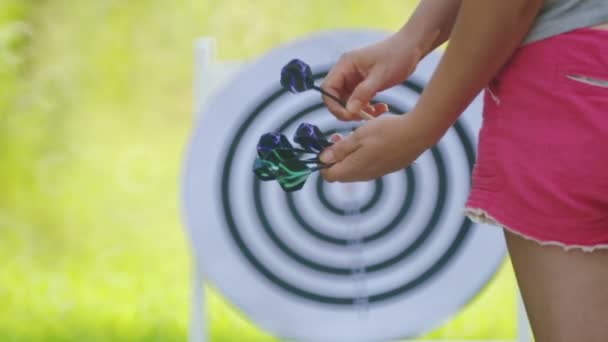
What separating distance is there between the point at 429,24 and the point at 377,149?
160mm

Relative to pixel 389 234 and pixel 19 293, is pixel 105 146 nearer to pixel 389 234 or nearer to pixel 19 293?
pixel 19 293

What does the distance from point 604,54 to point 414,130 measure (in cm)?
14

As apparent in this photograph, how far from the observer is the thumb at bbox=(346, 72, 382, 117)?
980 mm

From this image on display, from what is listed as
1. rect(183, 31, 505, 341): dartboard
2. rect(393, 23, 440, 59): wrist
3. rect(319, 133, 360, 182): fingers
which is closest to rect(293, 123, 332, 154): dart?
rect(319, 133, 360, 182): fingers

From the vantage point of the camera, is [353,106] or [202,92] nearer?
[353,106]

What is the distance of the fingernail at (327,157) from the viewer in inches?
36.6

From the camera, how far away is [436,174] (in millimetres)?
2156

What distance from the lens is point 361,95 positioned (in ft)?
3.23

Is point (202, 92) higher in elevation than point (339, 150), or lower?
higher

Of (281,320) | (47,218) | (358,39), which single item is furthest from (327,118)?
(47,218)

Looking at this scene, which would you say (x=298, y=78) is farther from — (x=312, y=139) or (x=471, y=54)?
(x=471, y=54)

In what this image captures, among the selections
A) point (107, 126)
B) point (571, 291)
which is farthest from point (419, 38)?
point (107, 126)

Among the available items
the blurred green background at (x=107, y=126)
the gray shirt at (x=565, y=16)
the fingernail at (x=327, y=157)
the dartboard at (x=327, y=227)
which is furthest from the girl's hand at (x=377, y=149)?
the blurred green background at (x=107, y=126)

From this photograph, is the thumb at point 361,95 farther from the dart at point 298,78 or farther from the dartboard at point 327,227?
the dartboard at point 327,227
